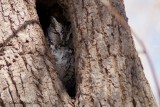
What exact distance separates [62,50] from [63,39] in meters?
0.09

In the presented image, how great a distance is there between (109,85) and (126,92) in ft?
0.25

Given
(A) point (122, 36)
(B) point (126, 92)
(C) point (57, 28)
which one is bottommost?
(B) point (126, 92)

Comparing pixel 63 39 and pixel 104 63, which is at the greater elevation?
pixel 63 39

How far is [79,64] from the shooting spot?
153 cm

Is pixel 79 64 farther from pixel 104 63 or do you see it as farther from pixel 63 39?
pixel 63 39

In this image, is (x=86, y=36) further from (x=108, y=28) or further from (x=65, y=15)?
(x=65, y=15)

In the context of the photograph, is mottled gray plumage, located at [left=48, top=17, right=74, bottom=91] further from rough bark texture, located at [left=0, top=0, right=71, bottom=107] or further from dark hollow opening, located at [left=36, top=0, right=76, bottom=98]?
→ rough bark texture, located at [left=0, top=0, right=71, bottom=107]

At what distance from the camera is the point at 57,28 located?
1894mm

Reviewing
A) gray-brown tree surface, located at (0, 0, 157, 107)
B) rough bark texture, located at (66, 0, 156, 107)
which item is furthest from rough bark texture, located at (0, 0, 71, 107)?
rough bark texture, located at (66, 0, 156, 107)

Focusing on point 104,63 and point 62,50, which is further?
point 62,50

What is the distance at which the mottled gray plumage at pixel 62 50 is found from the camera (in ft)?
5.57

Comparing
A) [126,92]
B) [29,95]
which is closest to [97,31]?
[126,92]

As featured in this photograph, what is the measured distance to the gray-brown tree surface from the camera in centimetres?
141

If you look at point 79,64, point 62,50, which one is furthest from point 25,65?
point 62,50
